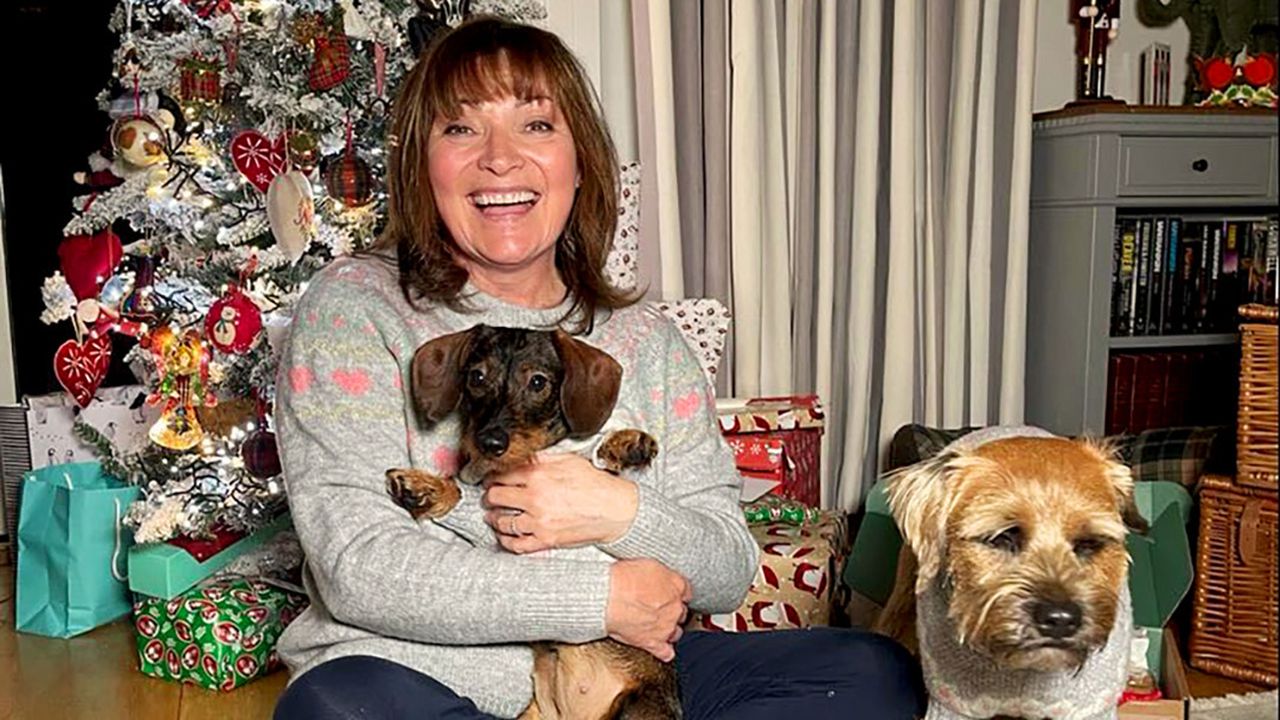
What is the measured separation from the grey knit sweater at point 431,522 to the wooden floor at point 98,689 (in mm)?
1032

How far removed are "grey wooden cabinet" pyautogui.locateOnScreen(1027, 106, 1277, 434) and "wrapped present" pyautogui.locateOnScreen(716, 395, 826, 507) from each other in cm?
69

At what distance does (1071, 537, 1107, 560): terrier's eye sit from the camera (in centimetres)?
136

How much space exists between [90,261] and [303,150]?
0.59 meters

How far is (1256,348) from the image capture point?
2.46 meters

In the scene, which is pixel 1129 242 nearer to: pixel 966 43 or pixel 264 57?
pixel 966 43

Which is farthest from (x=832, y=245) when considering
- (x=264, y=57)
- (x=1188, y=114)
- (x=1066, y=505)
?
(x=1066, y=505)

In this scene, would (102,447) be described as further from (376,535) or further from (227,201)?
(376,535)

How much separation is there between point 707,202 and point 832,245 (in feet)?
1.19

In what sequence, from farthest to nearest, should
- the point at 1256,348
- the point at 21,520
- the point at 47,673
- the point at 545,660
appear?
the point at 21,520, the point at 47,673, the point at 1256,348, the point at 545,660

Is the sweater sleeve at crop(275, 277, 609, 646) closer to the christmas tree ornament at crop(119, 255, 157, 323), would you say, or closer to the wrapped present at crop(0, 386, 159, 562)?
the christmas tree ornament at crop(119, 255, 157, 323)

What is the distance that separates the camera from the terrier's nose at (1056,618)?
1.28 metres

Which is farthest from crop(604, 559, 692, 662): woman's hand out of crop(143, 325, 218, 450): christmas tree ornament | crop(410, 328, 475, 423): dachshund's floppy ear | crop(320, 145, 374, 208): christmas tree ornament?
crop(143, 325, 218, 450): christmas tree ornament

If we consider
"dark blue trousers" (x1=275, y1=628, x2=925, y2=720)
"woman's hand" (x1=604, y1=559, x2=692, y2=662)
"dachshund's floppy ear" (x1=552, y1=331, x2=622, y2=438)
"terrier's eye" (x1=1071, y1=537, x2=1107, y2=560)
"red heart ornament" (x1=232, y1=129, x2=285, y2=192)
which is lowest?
"dark blue trousers" (x1=275, y1=628, x2=925, y2=720)

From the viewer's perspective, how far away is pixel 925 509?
1.42 m
